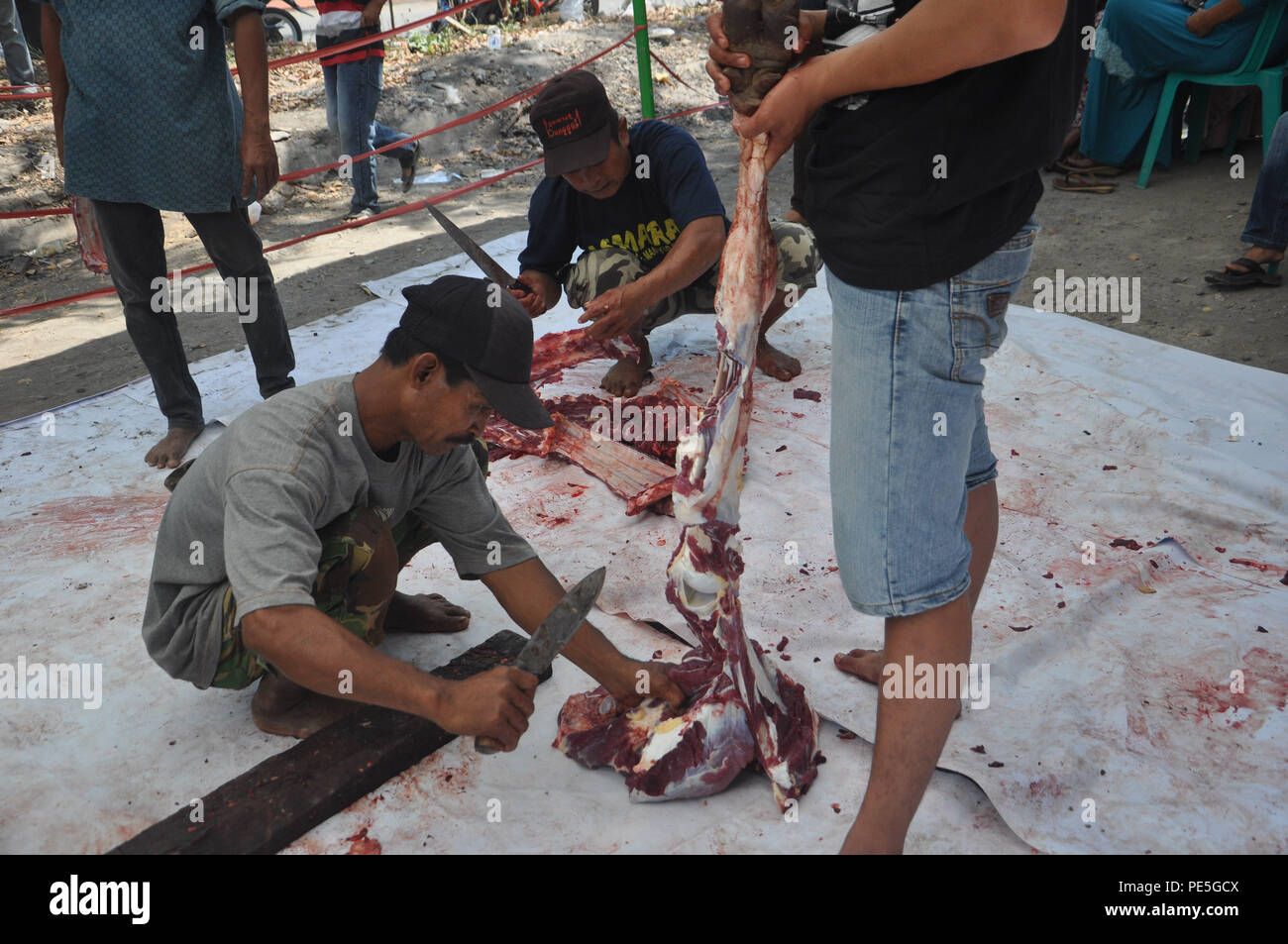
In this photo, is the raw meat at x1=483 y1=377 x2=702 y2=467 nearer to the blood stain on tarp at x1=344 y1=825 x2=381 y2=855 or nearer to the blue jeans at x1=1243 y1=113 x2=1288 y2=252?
the blood stain on tarp at x1=344 y1=825 x2=381 y2=855

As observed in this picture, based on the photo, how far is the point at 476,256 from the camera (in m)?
3.15

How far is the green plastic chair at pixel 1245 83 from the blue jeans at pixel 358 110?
4478 mm

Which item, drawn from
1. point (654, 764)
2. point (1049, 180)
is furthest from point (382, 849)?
point (1049, 180)

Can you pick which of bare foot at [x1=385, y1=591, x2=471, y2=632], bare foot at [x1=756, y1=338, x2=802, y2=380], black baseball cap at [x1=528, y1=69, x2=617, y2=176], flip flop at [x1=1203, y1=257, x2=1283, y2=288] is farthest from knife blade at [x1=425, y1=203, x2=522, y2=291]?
flip flop at [x1=1203, y1=257, x2=1283, y2=288]

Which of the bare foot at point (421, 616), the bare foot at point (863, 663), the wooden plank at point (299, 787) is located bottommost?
the bare foot at point (421, 616)

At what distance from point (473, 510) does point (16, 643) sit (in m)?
1.24

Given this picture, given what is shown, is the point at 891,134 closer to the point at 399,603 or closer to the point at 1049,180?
the point at 399,603

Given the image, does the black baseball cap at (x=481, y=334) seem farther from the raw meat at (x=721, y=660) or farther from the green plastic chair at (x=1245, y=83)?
the green plastic chair at (x=1245, y=83)

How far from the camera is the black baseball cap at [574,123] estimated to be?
3006 millimetres

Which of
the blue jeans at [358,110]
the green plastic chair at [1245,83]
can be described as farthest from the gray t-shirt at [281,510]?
the blue jeans at [358,110]

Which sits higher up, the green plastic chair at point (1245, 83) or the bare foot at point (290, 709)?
the green plastic chair at point (1245, 83)

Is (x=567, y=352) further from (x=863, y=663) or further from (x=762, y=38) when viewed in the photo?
(x=762, y=38)

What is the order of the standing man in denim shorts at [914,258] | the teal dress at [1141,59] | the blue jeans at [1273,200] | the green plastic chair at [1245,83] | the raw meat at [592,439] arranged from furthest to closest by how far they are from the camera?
the teal dress at [1141,59] < the green plastic chair at [1245,83] < the blue jeans at [1273,200] < the raw meat at [592,439] < the standing man in denim shorts at [914,258]

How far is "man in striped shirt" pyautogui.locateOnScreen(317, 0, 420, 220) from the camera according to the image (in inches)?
234
